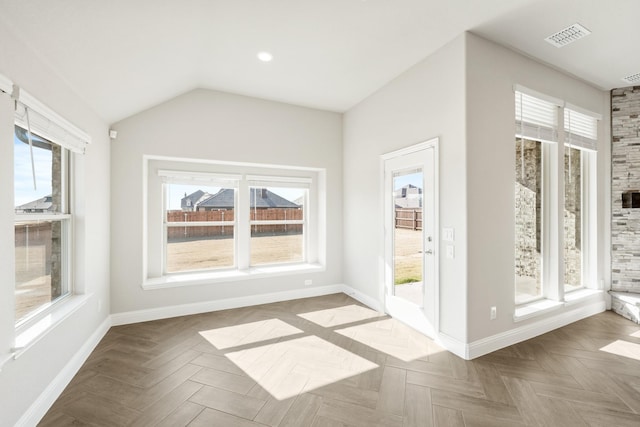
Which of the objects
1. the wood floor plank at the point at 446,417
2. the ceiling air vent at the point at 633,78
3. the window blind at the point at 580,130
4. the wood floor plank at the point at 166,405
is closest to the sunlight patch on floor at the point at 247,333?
the wood floor plank at the point at 166,405

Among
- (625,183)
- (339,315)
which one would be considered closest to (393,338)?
(339,315)

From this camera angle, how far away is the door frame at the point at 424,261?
305 cm

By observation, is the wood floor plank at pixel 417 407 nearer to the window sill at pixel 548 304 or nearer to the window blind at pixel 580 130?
the window sill at pixel 548 304

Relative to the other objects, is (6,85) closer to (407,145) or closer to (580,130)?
(407,145)

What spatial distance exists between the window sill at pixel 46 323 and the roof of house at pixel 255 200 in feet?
6.52

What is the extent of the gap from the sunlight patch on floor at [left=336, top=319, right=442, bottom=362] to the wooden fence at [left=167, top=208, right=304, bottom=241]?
209cm

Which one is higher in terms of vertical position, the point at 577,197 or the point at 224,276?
the point at 577,197

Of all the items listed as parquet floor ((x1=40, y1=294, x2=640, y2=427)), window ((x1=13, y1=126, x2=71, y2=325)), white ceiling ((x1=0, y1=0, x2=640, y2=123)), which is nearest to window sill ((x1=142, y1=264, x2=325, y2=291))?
parquet floor ((x1=40, y1=294, x2=640, y2=427))

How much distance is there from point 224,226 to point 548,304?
4.47 m

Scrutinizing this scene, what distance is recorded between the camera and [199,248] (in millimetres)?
4324

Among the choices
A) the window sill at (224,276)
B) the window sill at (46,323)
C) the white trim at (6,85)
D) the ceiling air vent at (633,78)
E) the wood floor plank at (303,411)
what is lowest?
the wood floor plank at (303,411)

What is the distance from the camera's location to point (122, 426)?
1.89 m

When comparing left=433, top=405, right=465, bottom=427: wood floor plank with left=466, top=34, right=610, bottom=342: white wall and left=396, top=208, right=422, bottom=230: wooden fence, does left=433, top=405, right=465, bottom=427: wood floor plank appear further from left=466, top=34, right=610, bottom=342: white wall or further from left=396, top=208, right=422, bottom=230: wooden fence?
left=396, top=208, right=422, bottom=230: wooden fence

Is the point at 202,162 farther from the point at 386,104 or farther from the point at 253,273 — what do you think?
the point at 386,104
